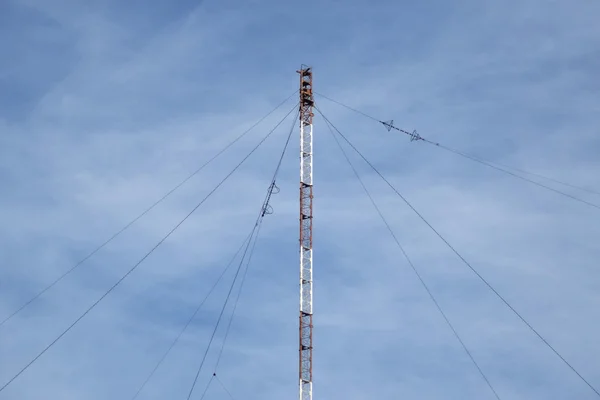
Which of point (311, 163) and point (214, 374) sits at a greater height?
point (311, 163)

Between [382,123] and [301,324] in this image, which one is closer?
[301,324]

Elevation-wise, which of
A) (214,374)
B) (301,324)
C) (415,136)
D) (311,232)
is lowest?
(214,374)

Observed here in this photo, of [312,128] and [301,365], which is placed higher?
[312,128]

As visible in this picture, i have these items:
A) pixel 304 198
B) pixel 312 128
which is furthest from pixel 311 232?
pixel 312 128

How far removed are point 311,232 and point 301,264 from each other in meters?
4.44

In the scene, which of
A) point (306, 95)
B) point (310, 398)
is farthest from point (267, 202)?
point (310, 398)

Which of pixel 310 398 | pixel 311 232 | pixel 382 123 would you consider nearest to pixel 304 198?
pixel 311 232

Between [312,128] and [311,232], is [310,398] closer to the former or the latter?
[311,232]

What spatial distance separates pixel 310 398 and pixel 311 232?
2007 centimetres

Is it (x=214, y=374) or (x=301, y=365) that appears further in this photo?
(x=214, y=374)

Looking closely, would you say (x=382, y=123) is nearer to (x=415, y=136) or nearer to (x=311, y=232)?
(x=415, y=136)

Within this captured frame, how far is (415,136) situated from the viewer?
146m

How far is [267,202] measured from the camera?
144625mm

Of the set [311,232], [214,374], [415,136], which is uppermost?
[415,136]
